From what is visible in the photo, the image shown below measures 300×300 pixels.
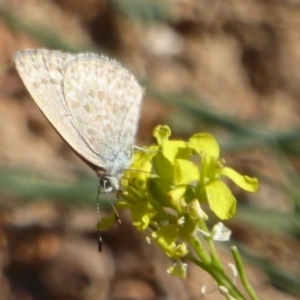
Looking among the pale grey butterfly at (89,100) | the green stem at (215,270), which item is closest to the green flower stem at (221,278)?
the green stem at (215,270)

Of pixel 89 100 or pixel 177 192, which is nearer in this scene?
pixel 177 192

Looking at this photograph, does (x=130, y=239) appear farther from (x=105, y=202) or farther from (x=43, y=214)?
(x=105, y=202)

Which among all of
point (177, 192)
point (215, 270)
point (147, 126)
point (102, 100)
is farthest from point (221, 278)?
point (147, 126)

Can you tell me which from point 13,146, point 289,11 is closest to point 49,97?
point 13,146

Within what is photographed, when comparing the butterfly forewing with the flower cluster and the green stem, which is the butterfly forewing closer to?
the flower cluster

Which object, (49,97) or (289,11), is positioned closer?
(49,97)

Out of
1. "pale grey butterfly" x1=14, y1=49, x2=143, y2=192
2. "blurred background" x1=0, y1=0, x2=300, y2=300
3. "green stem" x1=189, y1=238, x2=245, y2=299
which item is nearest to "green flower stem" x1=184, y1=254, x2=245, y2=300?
"green stem" x1=189, y1=238, x2=245, y2=299

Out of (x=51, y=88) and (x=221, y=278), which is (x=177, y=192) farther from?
(x=51, y=88)
